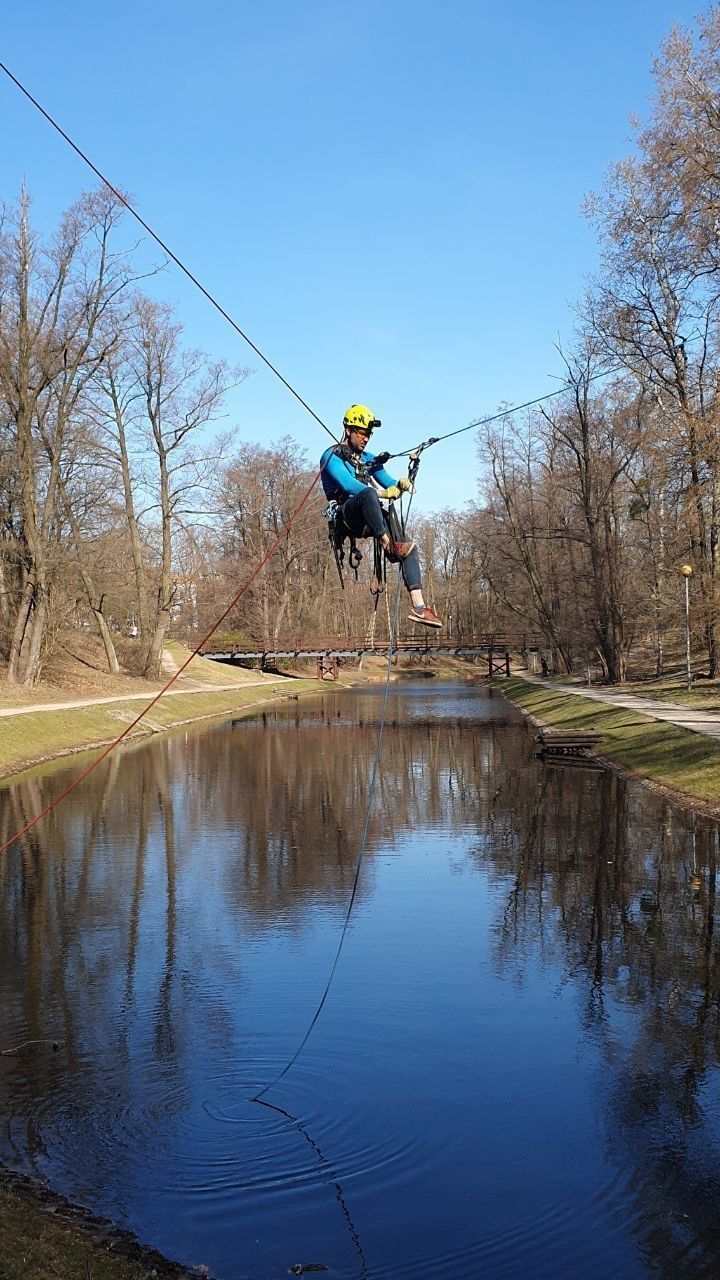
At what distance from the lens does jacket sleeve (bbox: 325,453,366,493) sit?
32.1ft

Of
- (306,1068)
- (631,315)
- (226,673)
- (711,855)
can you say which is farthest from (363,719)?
(306,1068)

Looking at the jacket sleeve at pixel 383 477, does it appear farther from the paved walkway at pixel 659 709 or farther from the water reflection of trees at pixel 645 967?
the paved walkway at pixel 659 709

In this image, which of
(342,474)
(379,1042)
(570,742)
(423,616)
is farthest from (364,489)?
(570,742)

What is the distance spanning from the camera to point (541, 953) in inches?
575

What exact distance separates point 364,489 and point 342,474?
0.32 metres

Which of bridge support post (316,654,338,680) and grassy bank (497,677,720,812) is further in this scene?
bridge support post (316,654,338,680)

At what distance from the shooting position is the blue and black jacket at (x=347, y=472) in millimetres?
9805

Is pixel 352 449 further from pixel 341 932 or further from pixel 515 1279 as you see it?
pixel 341 932

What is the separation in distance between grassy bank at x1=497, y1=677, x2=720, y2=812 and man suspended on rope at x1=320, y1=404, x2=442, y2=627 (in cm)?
1603

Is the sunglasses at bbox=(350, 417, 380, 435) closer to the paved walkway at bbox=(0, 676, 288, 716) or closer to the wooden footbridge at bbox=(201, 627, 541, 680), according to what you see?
the paved walkway at bbox=(0, 676, 288, 716)

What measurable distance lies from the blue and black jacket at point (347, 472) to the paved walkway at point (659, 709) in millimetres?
21208

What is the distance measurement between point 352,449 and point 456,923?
27.6ft

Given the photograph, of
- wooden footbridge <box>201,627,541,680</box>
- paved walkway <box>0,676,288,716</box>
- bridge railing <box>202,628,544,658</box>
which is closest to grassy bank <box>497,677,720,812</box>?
paved walkway <box>0,676,288,716</box>

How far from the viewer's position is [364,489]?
961cm
